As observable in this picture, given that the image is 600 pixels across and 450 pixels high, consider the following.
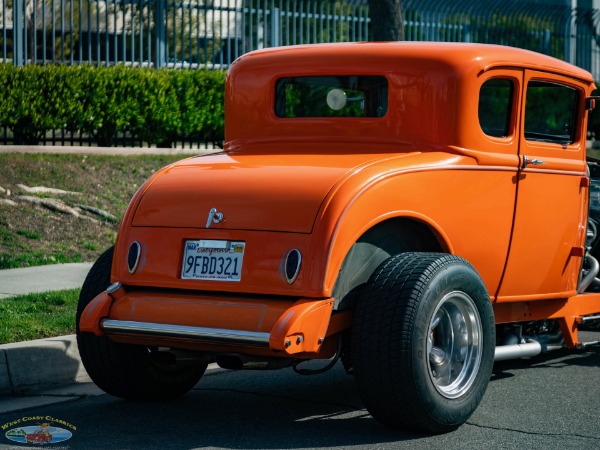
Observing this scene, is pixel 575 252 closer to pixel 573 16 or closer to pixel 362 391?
pixel 362 391

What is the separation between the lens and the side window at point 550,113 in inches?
268

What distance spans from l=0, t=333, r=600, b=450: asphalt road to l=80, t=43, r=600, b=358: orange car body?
0.42m

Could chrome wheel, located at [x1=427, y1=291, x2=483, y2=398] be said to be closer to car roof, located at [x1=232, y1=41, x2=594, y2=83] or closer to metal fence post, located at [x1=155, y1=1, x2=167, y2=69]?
car roof, located at [x1=232, y1=41, x2=594, y2=83]

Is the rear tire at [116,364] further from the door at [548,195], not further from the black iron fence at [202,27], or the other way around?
the black iron fence at [202,27]

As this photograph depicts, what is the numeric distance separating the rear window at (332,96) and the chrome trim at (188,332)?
5.78 ft

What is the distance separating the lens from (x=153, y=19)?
645 inches

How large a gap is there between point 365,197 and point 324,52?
1478 mm

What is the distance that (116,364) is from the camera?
19.7 ft

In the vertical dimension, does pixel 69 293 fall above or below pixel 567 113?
below

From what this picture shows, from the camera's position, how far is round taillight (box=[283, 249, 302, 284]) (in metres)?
5.35

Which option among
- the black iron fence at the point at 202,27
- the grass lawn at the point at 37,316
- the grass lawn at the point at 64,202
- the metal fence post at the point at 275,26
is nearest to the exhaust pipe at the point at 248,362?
the grass lawn at the point at 37,316

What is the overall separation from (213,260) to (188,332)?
1.29 ft

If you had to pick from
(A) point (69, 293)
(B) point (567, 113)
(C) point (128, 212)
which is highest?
(B) point (567, 113)

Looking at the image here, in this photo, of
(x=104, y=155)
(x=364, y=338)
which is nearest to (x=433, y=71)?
(x=364, y=338)
